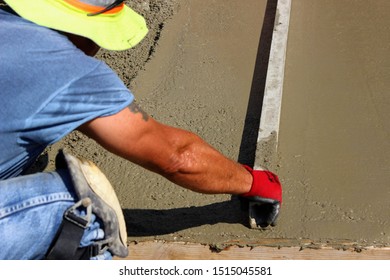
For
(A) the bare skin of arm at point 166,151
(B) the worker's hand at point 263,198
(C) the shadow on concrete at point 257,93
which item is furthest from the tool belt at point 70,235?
(C) the shadow on concrete at point 257,93

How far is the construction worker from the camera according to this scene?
73.2 inches

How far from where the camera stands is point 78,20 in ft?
6.68

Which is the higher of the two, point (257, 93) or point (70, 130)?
point (70, 130)

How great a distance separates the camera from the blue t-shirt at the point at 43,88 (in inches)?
72.3

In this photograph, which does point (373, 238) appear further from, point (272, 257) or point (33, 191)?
point (33, 191)

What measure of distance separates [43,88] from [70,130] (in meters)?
0.18

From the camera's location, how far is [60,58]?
1897 millimetres

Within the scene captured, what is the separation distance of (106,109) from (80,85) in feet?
0.41

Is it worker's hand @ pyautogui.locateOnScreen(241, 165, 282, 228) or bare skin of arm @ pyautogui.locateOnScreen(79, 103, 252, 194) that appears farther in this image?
worker's hand @ pyautogui.locateOnScreen(241, 165, 282, 228)

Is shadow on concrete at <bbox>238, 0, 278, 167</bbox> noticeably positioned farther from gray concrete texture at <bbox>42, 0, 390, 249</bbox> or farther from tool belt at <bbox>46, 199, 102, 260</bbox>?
tool belt at <bbox>46, 199, 102, 260</bbox>

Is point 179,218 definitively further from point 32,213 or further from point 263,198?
point 32,213

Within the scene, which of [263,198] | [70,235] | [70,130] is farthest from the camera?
[263,198]

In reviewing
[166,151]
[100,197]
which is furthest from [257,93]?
[100,197]

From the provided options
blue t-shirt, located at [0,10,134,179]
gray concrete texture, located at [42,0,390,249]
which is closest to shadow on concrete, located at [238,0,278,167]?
gray concrete texture, located at [42,0,390,249]
